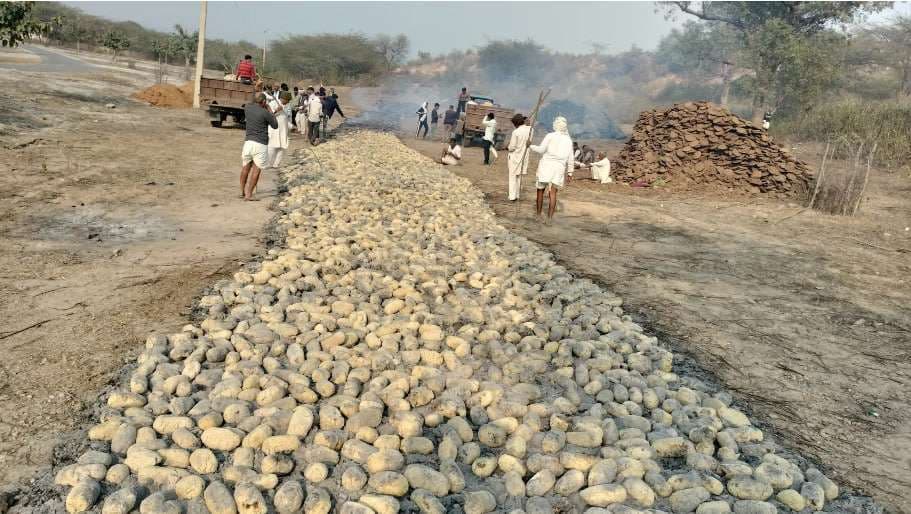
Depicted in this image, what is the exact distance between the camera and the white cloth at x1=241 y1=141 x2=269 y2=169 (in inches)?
291

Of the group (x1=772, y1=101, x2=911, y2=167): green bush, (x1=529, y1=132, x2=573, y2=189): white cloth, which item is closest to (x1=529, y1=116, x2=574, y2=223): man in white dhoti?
(x1=529, y1=132, x2=573, y2=189): white cloth

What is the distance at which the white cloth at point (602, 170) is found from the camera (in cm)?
1305

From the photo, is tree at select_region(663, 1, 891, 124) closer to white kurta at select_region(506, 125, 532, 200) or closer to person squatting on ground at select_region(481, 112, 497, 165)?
person squatting on ground at select_region(481, 112, 497, 165)

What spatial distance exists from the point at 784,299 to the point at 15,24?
13.1 meters

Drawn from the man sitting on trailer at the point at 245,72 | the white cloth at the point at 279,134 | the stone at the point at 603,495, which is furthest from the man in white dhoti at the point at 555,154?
the man sitting on trailer at the point at 245,72

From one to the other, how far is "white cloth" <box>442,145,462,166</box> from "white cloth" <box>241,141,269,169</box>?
6810mm

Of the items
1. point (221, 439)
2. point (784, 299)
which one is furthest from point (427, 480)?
point (784, 299)

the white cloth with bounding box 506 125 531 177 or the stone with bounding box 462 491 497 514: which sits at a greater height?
the white cloth with bounding box 506 125 531 177

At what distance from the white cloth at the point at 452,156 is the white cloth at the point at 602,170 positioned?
319cm

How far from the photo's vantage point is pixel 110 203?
6.50 meters

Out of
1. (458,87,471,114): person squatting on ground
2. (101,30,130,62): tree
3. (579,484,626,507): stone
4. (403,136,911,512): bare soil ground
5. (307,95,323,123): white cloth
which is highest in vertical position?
(101,30,130,62): tree

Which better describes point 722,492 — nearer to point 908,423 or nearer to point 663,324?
point 908,423

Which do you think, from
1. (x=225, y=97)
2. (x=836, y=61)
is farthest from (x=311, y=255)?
(x=836, y=61)

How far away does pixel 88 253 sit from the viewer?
480 cm
